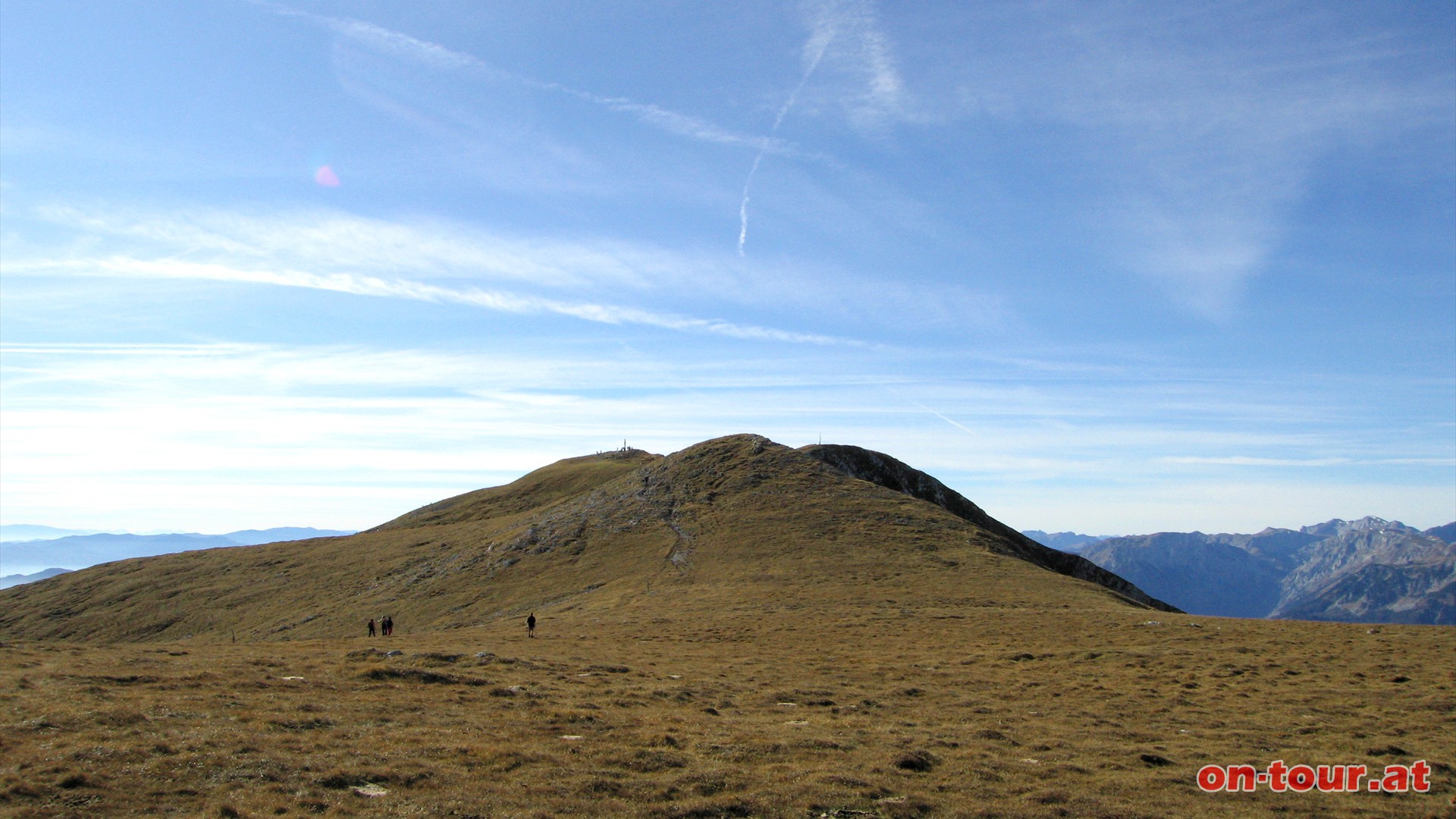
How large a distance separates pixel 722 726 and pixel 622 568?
51.6 meters

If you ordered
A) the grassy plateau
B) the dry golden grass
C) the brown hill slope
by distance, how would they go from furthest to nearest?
1. the brown hill slope
2. the grassy plateau
3. the dry golden grass

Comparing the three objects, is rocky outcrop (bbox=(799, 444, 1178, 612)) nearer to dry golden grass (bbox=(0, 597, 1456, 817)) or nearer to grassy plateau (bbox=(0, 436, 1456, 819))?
grassy plateau (bbox=(0, 436, 1456, 819))

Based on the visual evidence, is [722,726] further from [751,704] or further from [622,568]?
[622,568]

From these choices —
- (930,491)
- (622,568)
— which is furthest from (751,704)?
(930,491)

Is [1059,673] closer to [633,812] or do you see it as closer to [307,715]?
[633,812]

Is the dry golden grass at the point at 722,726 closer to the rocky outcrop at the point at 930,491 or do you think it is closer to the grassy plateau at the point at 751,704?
the grassy plateau at the point at 751,704

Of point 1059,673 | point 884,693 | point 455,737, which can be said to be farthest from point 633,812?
point 1059,673

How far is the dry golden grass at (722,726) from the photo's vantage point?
51.0 feet

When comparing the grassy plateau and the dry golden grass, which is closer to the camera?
the dry golden grass

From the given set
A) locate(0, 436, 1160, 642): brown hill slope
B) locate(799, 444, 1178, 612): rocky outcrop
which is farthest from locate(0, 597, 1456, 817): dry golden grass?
locate(799, 444, 1178, 612): rocky outcrop

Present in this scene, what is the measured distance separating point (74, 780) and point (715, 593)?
1900 inches

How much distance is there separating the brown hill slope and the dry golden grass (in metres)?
16.9

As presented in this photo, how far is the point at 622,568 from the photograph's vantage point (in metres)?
73.5

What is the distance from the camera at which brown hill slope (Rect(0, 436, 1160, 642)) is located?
6175 centimetres
